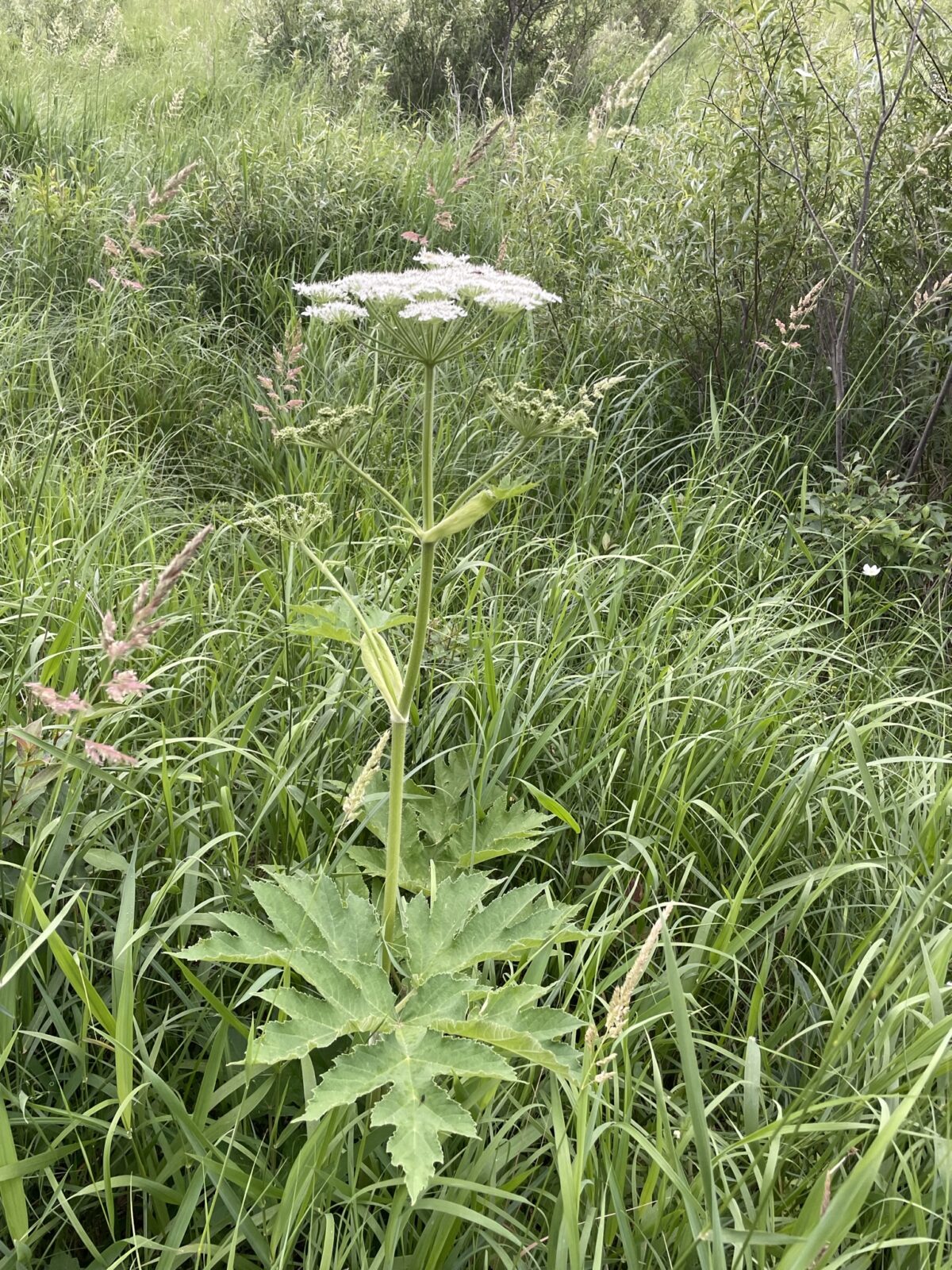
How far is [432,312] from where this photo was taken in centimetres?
139

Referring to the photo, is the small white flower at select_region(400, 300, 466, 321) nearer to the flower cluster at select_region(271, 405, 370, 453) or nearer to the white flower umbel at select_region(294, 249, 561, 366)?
the white flower umbel at select_region(294, 249, 561, 366)

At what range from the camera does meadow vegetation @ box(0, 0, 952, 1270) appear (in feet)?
4.22

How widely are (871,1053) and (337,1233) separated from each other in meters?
0.92

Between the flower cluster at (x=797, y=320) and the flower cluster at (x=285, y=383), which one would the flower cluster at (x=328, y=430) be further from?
the flower cluster at (x=797, y=320)

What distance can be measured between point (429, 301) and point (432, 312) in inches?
3.3

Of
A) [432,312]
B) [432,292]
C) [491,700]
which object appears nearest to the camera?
[432,312]

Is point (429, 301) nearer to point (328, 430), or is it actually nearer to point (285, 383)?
point (328, 430)

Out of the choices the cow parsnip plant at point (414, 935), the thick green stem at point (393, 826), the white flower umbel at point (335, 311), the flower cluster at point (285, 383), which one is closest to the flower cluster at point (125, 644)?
the cow parsnip plant at point (414, 935)

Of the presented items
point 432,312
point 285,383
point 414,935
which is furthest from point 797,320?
point 414,935

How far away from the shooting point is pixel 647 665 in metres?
2.17

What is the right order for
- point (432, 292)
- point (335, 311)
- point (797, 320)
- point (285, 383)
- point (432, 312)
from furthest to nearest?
point (797, 320) < point (285, 383) < point (335, 311) < point (432, 292) < point (432, 312)

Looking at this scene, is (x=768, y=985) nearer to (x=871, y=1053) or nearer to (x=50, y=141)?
(x=871, y=1053)

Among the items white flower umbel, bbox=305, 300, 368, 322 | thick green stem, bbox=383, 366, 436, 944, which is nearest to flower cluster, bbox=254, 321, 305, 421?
white flower umbel, bbox=305, 300, 368, 322

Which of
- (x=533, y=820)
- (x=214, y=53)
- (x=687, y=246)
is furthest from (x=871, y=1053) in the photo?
(x=214, y=53)
